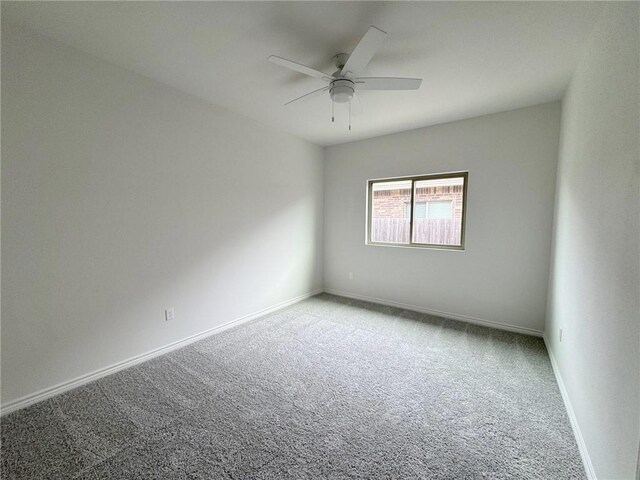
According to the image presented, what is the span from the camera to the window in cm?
352

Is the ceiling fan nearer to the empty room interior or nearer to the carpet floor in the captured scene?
the empty room interior

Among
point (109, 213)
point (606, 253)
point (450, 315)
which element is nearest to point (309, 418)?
point (606, 253)

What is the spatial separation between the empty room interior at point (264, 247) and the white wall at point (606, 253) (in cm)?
2

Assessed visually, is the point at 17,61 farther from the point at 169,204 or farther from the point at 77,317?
the point at 77,317

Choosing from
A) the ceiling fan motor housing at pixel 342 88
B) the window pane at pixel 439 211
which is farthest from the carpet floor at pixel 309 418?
the ceiling fan motor housing at pixel 342 88

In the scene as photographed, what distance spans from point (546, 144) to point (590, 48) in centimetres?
122

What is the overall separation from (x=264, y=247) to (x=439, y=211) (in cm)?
251

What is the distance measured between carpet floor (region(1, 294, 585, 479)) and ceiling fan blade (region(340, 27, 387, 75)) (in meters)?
2.40

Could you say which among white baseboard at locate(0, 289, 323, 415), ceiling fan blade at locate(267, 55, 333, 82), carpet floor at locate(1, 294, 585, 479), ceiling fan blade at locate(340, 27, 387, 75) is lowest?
carpet floor at locate(1, 294, 585, 479)

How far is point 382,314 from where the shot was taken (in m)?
3.69

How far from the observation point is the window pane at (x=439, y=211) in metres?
3.52

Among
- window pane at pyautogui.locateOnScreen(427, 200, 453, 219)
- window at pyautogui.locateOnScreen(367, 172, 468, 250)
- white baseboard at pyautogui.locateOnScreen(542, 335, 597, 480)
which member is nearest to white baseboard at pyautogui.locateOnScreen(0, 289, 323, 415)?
window at pyautogui.locateOnScreen(367, 172, 468, 250)

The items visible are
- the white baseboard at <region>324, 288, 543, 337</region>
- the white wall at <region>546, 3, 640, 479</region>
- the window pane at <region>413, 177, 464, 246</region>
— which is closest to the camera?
the white wall at <region>546, 3, 640, 479</region>

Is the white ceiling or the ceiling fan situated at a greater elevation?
the white ceiling
